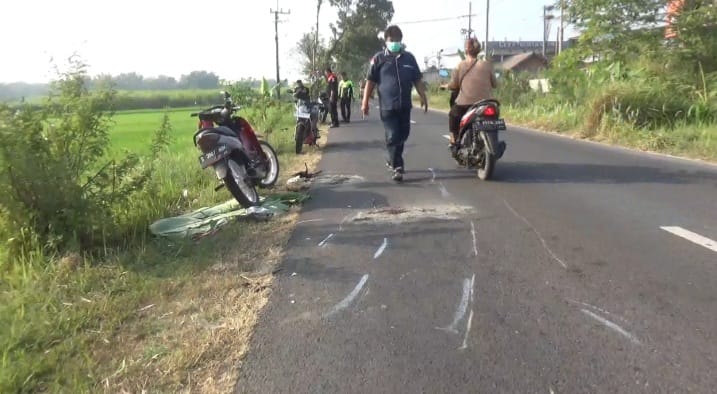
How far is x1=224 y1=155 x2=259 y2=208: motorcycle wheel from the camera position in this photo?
5879 mm

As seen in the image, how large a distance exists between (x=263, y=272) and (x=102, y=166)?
179cm

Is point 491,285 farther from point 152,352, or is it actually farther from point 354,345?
point 152,352

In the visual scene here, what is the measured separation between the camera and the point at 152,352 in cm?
293

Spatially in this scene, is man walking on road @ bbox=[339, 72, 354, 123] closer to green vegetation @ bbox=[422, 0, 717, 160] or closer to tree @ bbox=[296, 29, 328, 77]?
green vegetation @ bbox=[422, 0, 717, 160]

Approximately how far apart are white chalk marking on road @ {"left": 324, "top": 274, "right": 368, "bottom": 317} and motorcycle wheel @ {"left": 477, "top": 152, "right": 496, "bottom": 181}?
394 cm

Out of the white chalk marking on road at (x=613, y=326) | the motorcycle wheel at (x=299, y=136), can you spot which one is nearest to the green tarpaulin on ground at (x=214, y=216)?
Answer: the white chalk marking on road at (x=613, y=326)

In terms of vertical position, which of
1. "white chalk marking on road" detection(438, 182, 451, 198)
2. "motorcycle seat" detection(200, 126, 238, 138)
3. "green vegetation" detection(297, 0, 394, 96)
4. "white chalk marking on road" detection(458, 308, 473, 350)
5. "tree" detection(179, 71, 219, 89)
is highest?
"green vegetation" detection(297, 0, 394, 96)

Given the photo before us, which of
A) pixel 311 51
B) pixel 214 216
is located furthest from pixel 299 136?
pixel 311 51

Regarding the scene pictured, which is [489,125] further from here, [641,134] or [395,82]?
[641,134]

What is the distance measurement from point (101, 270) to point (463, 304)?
2.47m

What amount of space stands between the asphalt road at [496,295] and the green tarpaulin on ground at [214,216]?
0.30m

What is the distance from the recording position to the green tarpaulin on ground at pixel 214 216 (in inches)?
198

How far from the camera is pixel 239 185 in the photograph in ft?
19.4

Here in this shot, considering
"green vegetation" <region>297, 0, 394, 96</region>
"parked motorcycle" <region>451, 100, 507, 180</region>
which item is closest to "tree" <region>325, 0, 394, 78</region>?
"green vegetation" <region>297, 0, 394, 96</region>
